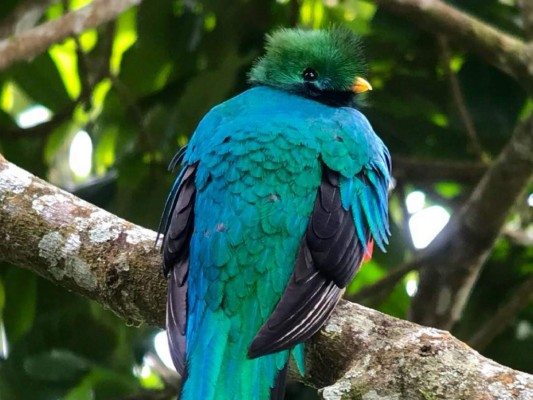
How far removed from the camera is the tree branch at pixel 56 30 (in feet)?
13.4

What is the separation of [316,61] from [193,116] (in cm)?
103

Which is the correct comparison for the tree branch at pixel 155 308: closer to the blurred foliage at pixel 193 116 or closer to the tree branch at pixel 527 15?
the blurred foliage at pixel 193 116

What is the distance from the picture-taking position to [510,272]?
17.0 feet

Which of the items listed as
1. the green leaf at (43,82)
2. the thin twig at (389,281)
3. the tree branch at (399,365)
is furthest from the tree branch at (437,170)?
the tree branch at (399,365)

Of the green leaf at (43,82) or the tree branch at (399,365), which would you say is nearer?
the tree branch at (399,365)

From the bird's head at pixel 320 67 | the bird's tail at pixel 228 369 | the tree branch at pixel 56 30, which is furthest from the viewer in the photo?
the tree branch at pixel 56 30

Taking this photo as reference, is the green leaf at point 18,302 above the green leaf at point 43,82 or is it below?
below

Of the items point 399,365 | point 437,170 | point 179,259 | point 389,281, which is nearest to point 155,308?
point 179,259

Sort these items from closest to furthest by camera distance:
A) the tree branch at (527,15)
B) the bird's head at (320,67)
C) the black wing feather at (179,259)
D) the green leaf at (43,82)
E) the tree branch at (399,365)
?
the tree branch at (399,365)
the black wing feather at (179,259)
the bird's head at (320,67)
the tree branch at (527,15)
the green leaf at (43,82)

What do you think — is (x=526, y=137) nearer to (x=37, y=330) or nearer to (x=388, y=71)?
(x=388, y=71)

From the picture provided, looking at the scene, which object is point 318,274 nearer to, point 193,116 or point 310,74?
point 310,74

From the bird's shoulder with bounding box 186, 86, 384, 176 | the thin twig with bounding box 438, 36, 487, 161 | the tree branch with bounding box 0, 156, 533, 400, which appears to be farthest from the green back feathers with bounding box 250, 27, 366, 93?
the thin twig with bounding box 438, 36, 487, 161

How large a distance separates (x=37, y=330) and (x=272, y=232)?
1.92 meters

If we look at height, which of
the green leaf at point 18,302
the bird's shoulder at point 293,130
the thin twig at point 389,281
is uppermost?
the bird's shoulder at point 293,130
